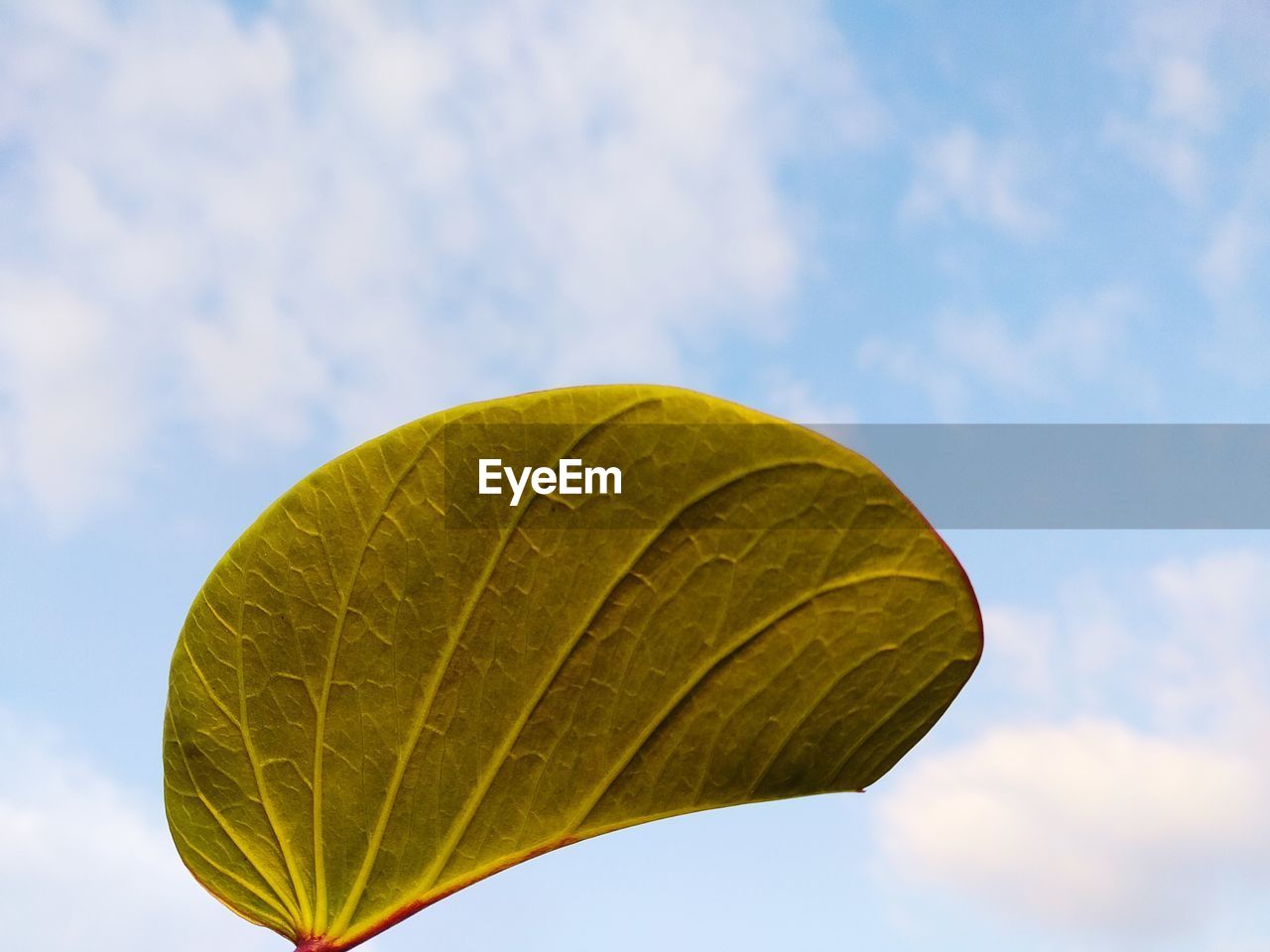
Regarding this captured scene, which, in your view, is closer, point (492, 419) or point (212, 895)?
point (492, 419)

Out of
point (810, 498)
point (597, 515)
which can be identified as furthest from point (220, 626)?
point (810, 498)

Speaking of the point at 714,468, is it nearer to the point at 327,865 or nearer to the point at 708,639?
the point at 708,639

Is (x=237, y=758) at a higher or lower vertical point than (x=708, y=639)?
lower

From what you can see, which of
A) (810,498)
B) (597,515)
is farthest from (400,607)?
(810,498)

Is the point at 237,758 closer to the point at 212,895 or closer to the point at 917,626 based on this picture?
the point at 212,895

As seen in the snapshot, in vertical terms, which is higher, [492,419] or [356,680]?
[492,419]

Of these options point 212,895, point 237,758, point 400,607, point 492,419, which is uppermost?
point 492,419
